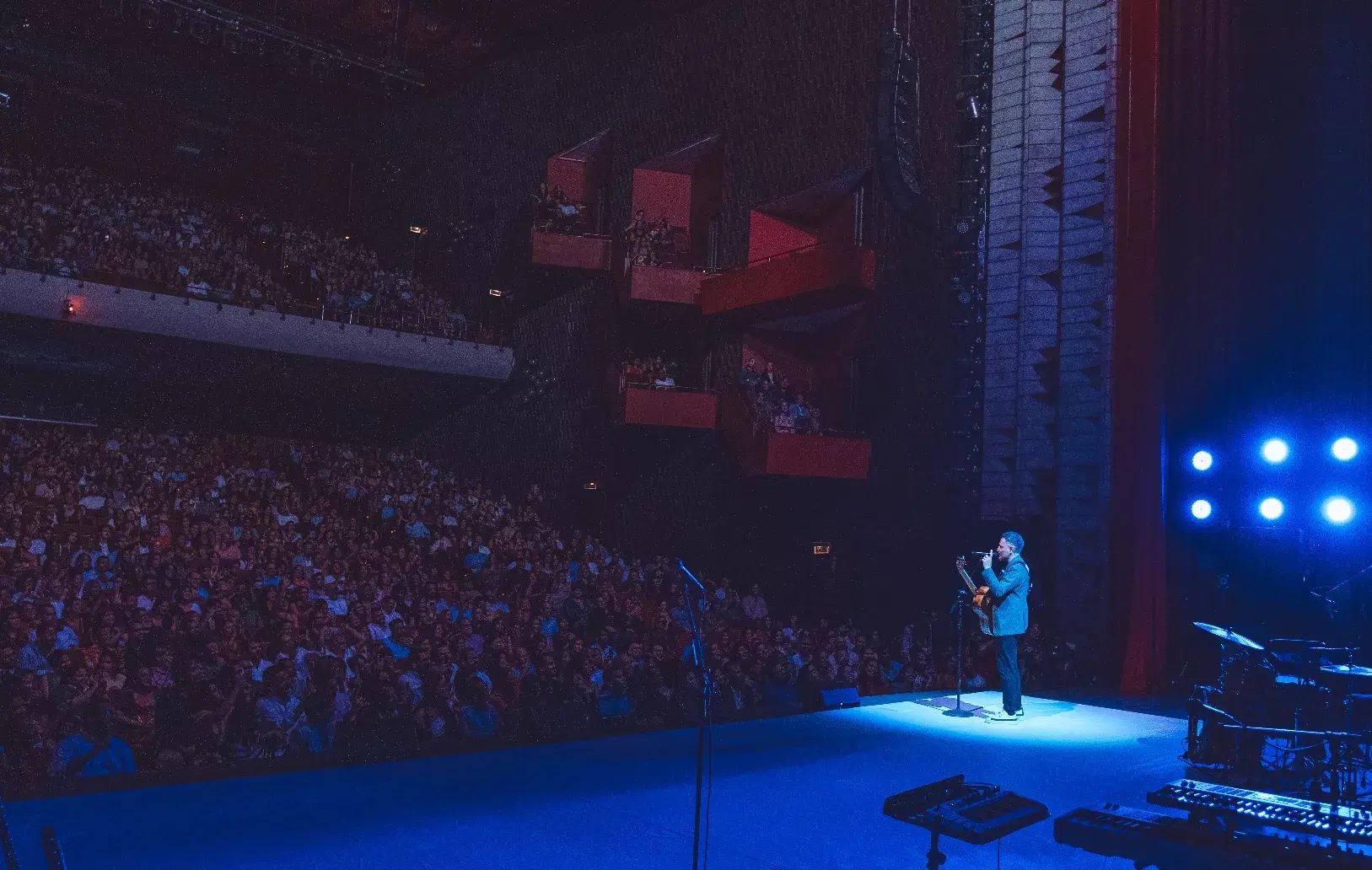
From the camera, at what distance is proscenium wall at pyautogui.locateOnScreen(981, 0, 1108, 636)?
11336 millimetres

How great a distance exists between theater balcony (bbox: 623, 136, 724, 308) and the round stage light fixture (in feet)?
29.8

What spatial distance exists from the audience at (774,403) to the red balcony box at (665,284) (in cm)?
142

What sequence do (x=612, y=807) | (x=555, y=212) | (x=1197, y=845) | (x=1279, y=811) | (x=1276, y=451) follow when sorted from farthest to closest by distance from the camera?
(x=555, y=212)
(x=1276, y=451)
(x=612, y=807)
(x=1279, y=811)
(x=1197, y=845)

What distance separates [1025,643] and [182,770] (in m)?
8.23

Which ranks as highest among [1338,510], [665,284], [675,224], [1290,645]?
[675,224]

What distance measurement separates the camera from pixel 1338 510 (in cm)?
855

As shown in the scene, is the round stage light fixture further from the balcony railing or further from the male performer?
the balcony railing

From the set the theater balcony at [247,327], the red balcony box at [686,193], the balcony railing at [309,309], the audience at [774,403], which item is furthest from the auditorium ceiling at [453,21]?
the audience at [774,403]

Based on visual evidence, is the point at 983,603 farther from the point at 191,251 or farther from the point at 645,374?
the point at 191,251

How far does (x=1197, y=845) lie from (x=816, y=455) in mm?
11061

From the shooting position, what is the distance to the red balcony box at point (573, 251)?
1661 cm

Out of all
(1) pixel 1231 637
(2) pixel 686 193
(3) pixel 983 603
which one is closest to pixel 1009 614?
(3) pixel 983 603

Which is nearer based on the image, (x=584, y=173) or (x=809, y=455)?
(x=809, y=455)

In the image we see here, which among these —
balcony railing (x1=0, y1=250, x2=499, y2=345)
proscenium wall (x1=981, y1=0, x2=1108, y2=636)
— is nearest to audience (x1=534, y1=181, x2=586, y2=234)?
balcony railing (x1=0, y1=250, x2=499, y2=345)
